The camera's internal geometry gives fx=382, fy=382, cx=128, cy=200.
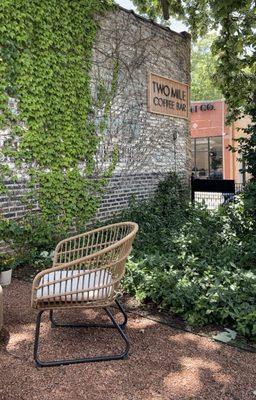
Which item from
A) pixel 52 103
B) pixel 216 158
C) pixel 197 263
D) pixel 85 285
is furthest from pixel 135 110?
pixel 216 158

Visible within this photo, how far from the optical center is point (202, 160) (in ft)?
75.2

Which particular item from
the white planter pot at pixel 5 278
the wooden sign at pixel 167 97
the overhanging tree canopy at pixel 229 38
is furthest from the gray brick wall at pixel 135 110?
the white planter pot at pixel 5 278

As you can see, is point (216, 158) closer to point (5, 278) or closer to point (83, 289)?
point (5, 278)

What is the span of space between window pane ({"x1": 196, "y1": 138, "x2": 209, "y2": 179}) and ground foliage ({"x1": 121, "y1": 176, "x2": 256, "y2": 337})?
15.2m

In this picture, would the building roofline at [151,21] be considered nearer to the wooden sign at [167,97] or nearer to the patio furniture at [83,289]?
the wooden sign at [167,97]

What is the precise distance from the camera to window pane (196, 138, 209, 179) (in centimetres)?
2284

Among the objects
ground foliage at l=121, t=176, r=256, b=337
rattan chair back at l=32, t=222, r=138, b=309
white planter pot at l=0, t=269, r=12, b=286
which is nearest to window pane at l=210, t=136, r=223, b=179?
ground foliage at l=121, t=176, r=256, b=337

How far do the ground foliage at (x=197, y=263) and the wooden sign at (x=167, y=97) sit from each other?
79.9 inches

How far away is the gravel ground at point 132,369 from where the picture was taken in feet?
7.53

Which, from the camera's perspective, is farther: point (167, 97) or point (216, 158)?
point (216, 158)

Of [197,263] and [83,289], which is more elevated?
[83,289]

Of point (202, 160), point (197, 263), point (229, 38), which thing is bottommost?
point (197, 263)

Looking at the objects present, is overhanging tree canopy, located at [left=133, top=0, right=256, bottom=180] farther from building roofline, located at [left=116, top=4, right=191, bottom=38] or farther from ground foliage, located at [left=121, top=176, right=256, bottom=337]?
ground foliage, located at [left=121, top=176, right=256, bottom=337]

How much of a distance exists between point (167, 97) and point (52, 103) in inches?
142
